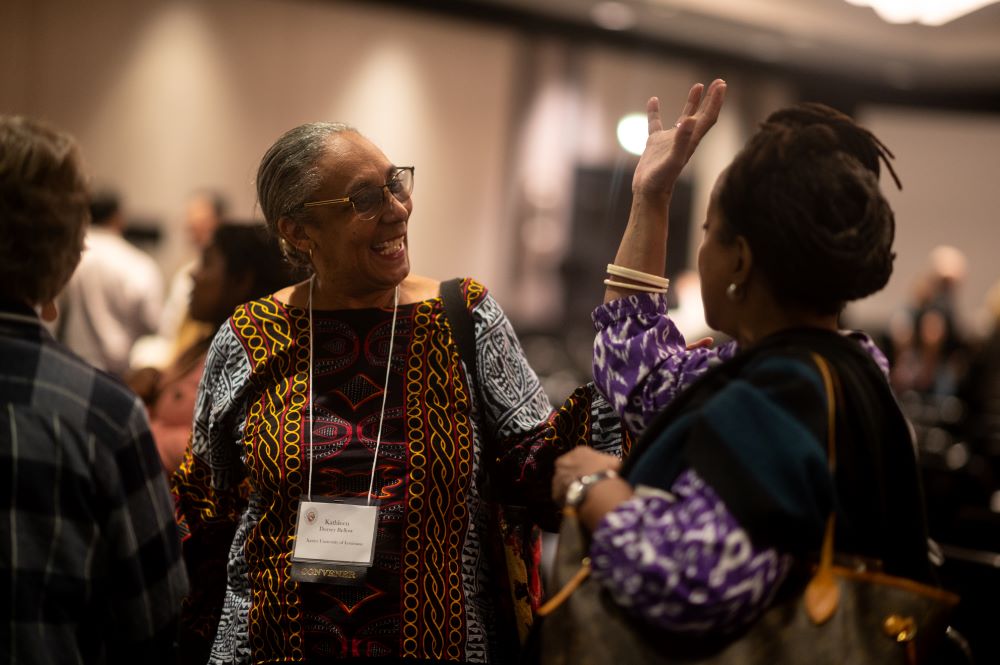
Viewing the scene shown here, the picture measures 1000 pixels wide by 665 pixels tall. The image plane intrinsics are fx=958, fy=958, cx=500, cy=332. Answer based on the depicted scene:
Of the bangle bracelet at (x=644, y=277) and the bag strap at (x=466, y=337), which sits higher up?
the bangle bracelet at (x=644, y=277)

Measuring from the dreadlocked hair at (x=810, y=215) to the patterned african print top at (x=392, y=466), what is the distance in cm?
49

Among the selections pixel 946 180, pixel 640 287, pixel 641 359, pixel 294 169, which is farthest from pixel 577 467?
pixel 946 180

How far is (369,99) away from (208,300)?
600 centimetres

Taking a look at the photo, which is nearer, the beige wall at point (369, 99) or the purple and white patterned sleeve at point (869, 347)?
the purple and white patterned sleeve at point (869, 347)

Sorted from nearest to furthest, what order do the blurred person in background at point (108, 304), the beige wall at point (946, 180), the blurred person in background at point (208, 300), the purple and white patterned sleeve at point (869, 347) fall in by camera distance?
the purple and white patterned sleeve at point (869, 347)
the blurred person in background at point (208, 300)
the blurred person in background at point (108, 304)
the beige wall at point (946, 180)

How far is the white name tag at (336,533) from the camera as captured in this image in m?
1.54

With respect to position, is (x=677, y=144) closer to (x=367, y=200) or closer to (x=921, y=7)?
(x=367, y=200)

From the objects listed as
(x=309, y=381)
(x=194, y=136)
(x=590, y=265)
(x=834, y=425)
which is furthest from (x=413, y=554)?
(x=590, y=265)

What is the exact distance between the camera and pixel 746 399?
1134 millimetres

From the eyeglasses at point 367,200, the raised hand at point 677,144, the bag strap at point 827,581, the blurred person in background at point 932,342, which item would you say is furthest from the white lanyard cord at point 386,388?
the blurred person in background at point 932,342

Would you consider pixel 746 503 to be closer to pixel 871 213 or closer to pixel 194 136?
pixel 871 213

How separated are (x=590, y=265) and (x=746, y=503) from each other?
8.15m

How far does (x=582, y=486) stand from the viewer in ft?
4.08

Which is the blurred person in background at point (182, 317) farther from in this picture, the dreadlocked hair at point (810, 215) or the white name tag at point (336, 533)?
the dreadlocked hair at point (810, 215)
